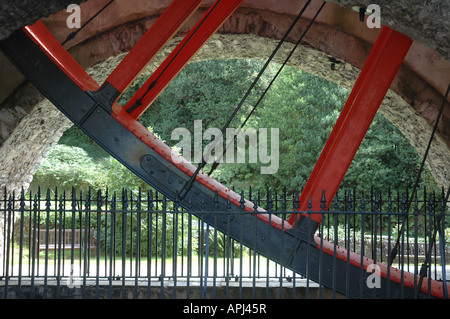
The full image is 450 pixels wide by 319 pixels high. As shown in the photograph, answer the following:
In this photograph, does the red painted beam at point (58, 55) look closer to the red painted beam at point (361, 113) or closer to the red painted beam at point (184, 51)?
the red painted beam at point (184, 51)

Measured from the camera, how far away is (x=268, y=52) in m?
8.59

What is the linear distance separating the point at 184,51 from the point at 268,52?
2537 mm

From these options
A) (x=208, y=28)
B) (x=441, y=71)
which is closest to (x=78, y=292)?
(x=208, y=28)

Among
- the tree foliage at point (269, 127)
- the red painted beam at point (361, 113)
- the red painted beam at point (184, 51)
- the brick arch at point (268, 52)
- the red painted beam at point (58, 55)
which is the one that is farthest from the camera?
the tree foliage at point (269, 127)

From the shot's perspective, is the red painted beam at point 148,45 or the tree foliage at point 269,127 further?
the tree foliage at point 269,127

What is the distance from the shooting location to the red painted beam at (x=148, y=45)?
5762 millimetres

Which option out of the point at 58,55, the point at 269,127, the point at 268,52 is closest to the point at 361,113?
the point at 58,55

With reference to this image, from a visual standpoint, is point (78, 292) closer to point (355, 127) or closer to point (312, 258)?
point (312, 258)

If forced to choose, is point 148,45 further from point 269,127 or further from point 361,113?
point 269,127

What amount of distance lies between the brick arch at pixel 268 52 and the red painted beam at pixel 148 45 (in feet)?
7.10

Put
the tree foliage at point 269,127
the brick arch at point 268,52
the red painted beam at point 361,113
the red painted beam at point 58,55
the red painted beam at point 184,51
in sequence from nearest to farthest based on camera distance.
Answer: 1. the red painted beam at point 361,113
2. the red painted beam at point 58,55
3. the red painted beam at point 184,51
4. the brick arch at point 268,52
5. the tree foliage at point 269,127

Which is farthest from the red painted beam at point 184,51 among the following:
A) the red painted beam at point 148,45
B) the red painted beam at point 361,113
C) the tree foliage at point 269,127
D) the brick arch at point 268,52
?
the tree foliage at point 269,127

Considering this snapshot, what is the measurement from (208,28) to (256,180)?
18.1m

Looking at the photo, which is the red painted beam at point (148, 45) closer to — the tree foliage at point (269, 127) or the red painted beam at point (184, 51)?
the red painted beam at point (184, 51)
